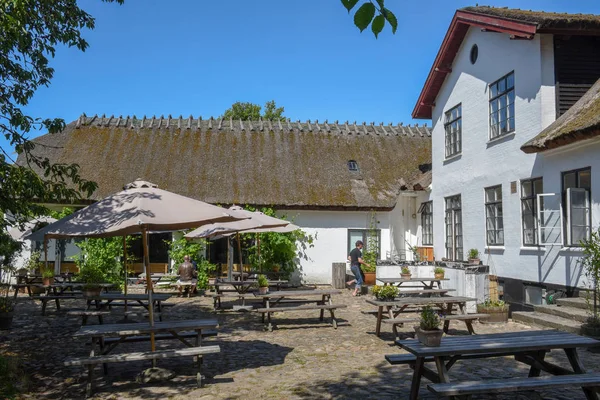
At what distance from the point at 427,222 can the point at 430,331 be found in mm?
13961

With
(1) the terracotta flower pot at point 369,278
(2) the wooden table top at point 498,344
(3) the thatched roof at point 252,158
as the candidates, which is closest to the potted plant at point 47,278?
(3) the thatched roof at point 252,158

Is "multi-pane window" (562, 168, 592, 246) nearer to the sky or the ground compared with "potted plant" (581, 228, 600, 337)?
nearer to the sky

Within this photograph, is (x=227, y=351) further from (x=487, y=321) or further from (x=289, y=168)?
(x=289, y=168)

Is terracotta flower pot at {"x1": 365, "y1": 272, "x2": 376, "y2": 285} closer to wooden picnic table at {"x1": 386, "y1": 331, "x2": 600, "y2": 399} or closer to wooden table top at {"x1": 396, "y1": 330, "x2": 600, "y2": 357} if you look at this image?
wooden picnic table at {"x1": 386, "y1": 331, "x2": 600, "y2": 399}

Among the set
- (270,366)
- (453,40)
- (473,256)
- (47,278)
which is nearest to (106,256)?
(47,278)

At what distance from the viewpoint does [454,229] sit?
1581 cm

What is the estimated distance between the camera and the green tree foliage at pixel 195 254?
58.4 feet

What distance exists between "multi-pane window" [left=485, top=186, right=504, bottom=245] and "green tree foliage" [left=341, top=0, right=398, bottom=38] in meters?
11.4

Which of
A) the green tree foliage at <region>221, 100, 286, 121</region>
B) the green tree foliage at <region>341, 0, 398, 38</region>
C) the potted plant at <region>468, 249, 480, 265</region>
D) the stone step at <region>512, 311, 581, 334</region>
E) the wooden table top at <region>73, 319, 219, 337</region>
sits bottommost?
the stone step at <region>512, 311, 581, 334</region>

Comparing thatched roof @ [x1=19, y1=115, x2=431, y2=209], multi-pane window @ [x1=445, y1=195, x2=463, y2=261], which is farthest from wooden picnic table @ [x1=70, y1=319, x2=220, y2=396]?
thatched roof @ [x1=19, y1=115, x2=431, y2=209]

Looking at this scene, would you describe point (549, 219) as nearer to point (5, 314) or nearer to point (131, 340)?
point (131, 340)

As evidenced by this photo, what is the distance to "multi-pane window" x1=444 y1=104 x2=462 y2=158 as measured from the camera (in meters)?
15.6

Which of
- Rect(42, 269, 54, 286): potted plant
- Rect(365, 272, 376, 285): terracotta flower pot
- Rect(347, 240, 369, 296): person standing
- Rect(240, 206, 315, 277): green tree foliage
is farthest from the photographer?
Rect(240, 206, 315, 277): green tree foliage

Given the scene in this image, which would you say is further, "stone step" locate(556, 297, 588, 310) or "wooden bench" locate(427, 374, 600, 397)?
"stone step" locate(556, 297, 588, 310)
